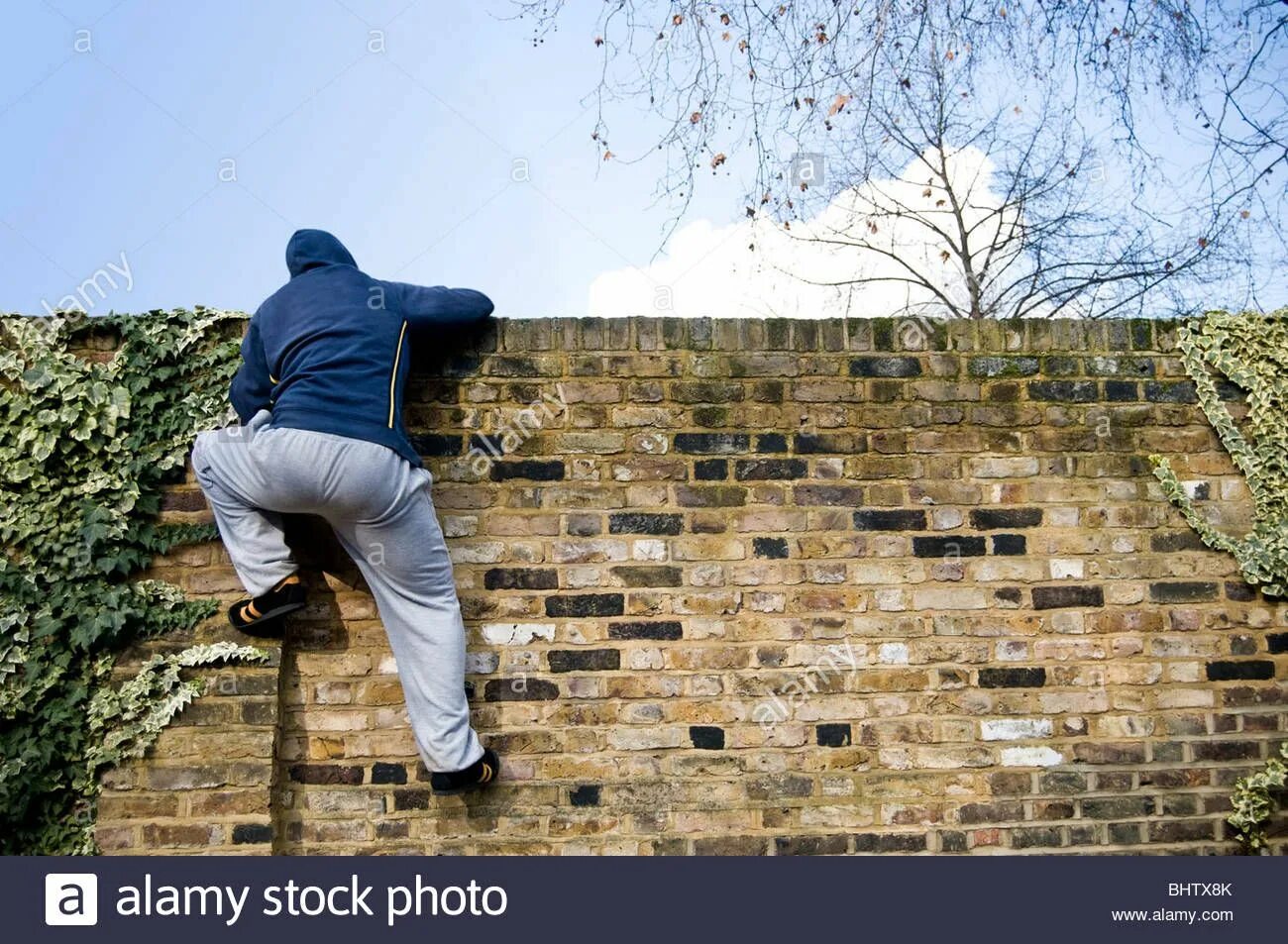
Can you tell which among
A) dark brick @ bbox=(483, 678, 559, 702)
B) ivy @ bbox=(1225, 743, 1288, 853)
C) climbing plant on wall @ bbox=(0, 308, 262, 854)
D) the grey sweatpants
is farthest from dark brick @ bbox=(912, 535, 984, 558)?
climbing plant on wall @ bbox=(0, 308, 262, 854)

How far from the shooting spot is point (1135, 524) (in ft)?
13.3

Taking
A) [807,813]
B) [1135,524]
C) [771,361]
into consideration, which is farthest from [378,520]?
[1135,524]

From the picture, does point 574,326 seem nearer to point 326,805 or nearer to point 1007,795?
point 326,805

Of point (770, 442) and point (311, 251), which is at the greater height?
point (311, 251)

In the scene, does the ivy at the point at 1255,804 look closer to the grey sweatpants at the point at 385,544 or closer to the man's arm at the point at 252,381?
the grey sweatpants at the point at 385,544

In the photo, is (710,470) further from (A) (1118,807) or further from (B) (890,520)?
(A) (1118,807)

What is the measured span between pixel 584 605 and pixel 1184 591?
2.32m

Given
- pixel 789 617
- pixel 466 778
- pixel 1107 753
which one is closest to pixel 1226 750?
pixel 1107 753

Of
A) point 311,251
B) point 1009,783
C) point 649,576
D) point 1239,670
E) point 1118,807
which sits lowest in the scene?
point 1118,807

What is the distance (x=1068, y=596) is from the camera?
3990 millimetres

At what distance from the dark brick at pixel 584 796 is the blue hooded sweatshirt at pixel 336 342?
51.8 inches

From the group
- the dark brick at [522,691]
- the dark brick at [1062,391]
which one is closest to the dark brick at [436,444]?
the dark brick at [522,691]

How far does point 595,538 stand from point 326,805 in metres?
1.34

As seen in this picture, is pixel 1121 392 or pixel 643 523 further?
pixel 1121 392
